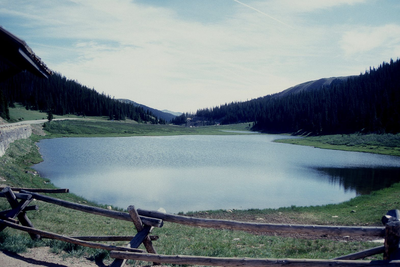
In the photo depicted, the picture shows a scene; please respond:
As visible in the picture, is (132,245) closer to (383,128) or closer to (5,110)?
(5,110)

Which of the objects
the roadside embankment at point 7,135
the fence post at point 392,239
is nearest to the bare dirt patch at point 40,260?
the fence post at point 392,239

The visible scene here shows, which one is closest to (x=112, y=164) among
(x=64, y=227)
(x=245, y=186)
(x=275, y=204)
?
(x=245, y=186)

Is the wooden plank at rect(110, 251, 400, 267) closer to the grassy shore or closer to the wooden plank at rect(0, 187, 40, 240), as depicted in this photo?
the grassy shore

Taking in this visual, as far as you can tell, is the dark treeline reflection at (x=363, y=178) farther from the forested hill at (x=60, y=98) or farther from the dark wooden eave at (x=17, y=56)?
the forested hill at (x=60, y=98)

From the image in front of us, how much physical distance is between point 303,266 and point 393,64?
700 ft

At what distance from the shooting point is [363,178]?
3712cm

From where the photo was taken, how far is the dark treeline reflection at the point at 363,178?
3189 centimetres

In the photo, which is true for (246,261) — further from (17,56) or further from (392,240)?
(17,56)

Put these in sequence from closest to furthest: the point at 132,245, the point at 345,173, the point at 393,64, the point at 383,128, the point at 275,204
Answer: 1. the point at 132,245
2. the point at 275,204
3. the point at 345,173
4. the point at 383,128
5. the point at 393,64

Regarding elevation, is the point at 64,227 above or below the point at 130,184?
above

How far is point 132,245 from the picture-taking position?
7.34m

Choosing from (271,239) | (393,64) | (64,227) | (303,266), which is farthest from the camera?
(393,64)

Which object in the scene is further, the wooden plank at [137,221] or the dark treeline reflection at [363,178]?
the dark treeline reflection at [363,178]

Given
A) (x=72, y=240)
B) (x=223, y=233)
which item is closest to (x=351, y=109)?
(x=223, y=233)
